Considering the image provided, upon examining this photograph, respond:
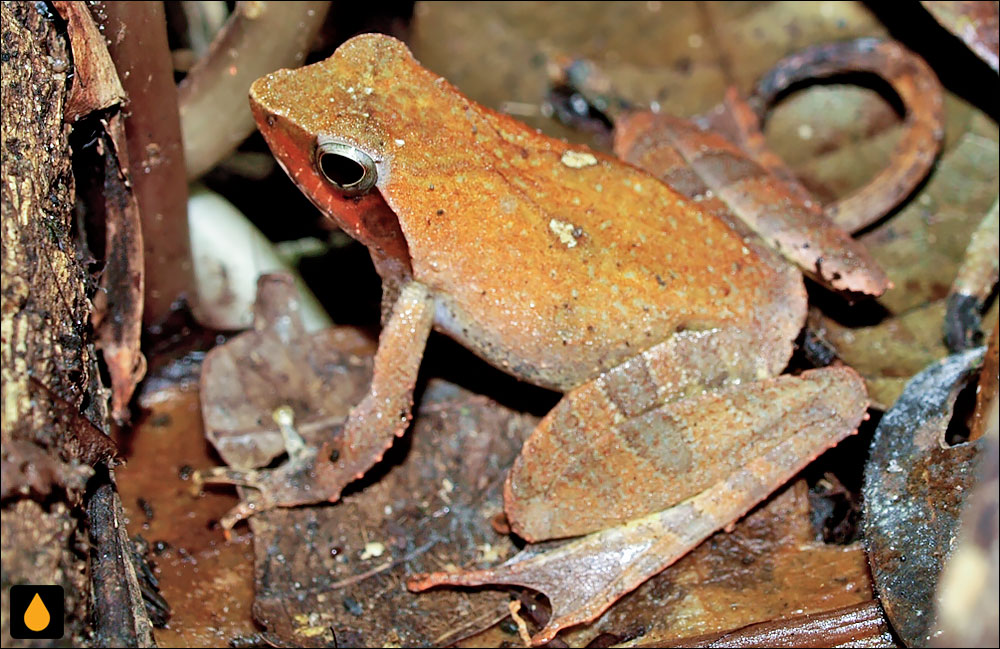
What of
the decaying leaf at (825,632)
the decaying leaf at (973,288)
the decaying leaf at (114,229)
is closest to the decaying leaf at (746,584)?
the decaying leaf at (825,632)

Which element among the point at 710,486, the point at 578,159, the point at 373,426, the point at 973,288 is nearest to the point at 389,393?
the point at 373,426

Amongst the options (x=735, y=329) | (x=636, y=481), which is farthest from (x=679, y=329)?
(x=636, y=481)

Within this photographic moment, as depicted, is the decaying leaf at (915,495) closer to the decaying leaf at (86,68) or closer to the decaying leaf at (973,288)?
the decaying leaf at (973,288)

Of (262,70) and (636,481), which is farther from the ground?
(262,70)

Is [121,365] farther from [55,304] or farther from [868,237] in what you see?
[868,237]

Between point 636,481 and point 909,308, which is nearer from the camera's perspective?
point 636,481

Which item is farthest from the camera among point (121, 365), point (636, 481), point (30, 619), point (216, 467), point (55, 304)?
point (216, 467)

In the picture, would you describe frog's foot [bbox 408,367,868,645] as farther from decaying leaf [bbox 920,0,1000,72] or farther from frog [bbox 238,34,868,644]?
decaying leaf [bbox 920,0,1000,72]

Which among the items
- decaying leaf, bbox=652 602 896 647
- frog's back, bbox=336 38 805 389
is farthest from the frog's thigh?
decaying leaf, bbox=652 602 896 647
